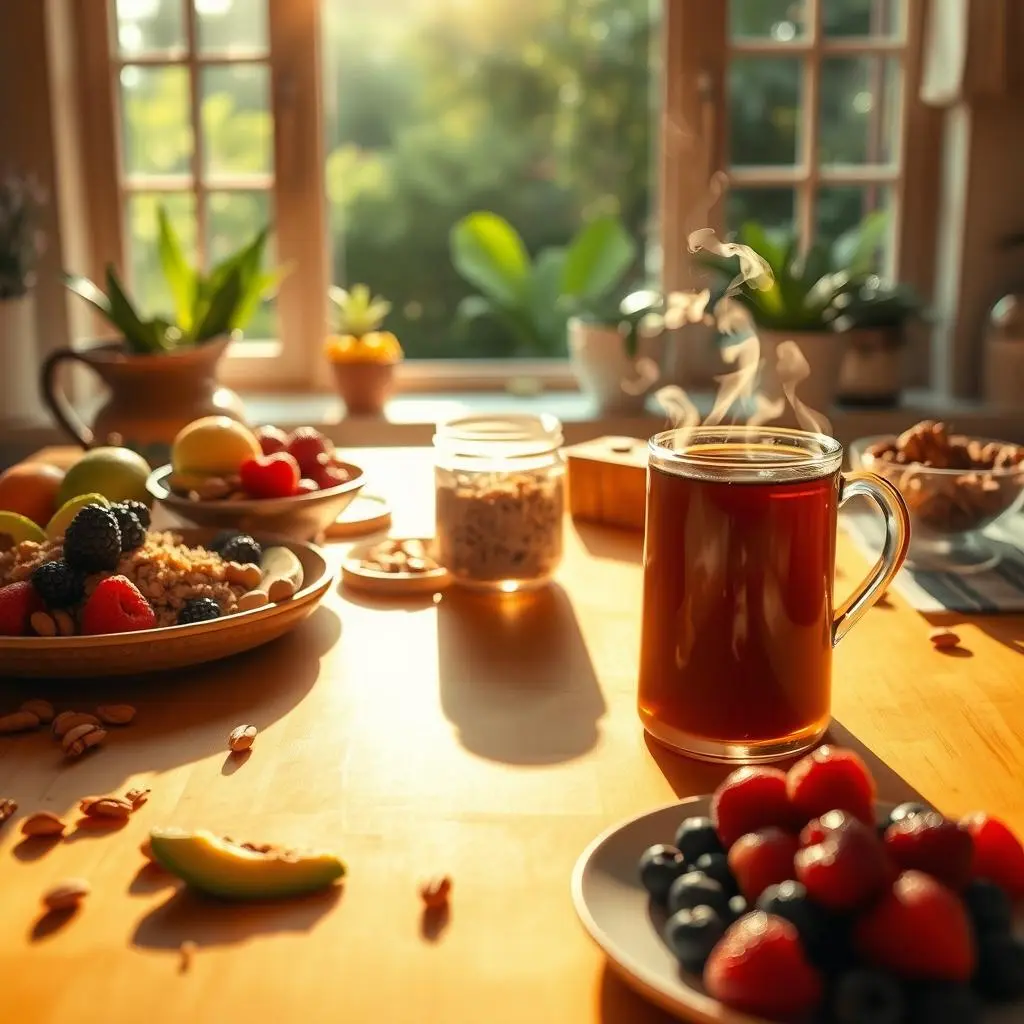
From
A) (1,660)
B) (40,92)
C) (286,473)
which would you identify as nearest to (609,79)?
(40,92)

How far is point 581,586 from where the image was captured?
1232 mm

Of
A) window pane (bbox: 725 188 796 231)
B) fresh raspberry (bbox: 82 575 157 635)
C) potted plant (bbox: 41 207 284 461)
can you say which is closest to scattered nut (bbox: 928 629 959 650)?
fresh raspberry (bbox: 82 575 157 635)

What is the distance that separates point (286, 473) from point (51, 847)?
63 cm

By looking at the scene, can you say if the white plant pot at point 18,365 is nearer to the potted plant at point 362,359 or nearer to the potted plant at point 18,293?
the potted plant at point 18,293

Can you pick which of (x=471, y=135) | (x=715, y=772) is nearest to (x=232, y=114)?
(x=715, y=772)

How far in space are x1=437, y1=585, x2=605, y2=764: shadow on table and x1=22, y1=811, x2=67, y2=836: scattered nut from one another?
26cm

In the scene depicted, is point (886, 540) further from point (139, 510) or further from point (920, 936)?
point (139, 510)

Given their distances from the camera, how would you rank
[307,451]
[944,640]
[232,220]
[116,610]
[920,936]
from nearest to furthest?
[920,936]
[116,610]
[944,640]
[307,451]
[232,220]

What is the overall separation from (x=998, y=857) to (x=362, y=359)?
95.1 inches

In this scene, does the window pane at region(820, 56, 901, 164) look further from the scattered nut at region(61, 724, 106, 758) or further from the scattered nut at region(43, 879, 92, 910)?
the scattered nut at region(43, 879, 92, 910)

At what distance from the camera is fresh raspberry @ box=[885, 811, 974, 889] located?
1.82ft

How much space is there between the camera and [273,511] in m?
1.28

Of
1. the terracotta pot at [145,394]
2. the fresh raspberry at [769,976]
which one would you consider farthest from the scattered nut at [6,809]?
the terracotta pot at [145,394]

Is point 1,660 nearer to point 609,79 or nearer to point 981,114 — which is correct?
point 981,114
